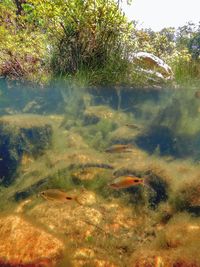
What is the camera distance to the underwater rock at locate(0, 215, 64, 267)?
4.74m

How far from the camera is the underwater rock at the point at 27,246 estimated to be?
15.5ft

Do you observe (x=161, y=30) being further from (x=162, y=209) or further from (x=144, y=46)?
(x=162, y=209)

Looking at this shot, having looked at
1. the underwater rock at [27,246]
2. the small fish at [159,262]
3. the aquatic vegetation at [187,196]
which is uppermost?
the aquatic vegetation at [187,196]

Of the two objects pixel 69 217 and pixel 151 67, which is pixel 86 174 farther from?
pixel 151 67

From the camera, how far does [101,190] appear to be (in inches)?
320

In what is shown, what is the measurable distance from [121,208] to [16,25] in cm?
1678

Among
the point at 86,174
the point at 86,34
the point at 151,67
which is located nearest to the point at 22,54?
the point at 86,34

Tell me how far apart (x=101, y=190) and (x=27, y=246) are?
3.50 m

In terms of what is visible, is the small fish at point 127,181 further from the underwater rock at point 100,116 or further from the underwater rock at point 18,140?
the underwater rock at point 100,116

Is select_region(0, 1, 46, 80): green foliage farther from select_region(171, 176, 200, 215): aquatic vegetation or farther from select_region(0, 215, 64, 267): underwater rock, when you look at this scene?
select_region(0, 215, 64, 267): underwater rock

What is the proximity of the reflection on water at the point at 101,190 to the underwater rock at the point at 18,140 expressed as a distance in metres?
0.04

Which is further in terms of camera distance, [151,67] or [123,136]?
[151,67]

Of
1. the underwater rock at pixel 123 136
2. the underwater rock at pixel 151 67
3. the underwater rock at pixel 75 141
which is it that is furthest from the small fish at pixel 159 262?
the underwater rock at pixel 151 67

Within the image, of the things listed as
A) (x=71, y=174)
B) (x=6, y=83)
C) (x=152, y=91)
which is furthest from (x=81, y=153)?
(x=6, y=83)
